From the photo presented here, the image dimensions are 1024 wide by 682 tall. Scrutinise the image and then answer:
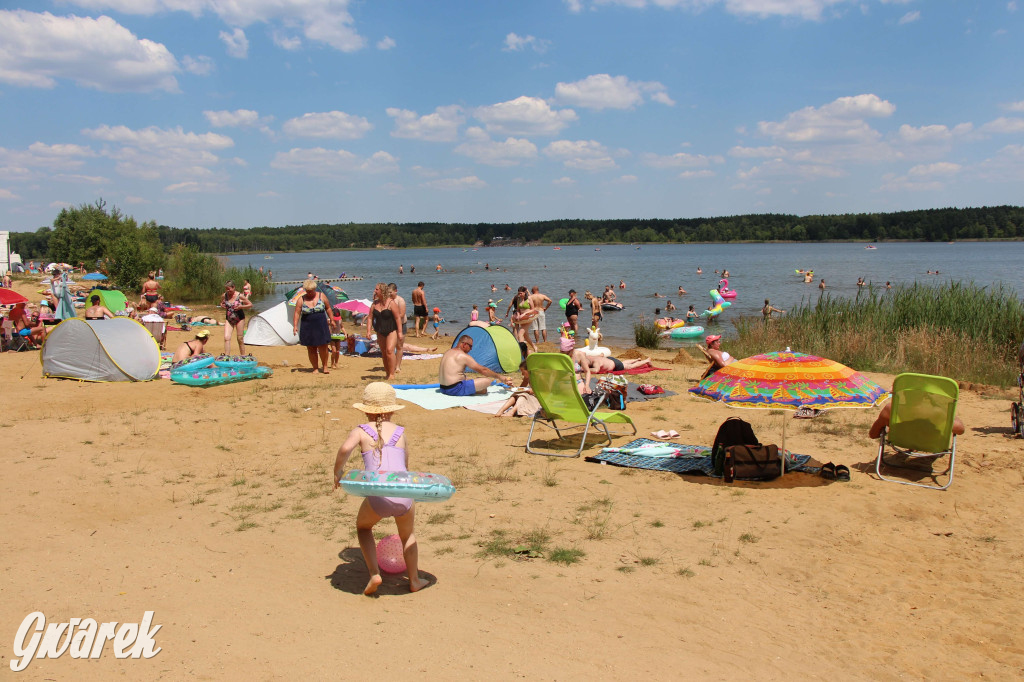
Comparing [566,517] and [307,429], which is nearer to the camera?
[566,517]

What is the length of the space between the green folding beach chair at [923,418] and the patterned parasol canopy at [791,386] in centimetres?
59

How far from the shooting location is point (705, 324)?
2578cm

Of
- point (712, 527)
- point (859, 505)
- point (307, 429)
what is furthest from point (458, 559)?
point (307, 429)

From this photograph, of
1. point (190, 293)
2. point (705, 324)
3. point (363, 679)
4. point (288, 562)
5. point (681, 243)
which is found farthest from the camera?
point (681, 243)

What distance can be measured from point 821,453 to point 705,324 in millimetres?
19018

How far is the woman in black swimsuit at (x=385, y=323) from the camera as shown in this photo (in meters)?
11.2

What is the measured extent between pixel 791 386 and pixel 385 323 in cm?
695

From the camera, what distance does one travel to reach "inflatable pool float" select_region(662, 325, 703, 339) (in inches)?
846

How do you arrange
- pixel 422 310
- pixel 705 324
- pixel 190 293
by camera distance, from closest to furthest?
1. pixel 422 310
2. pixel 705 324
3. pixel 190 293

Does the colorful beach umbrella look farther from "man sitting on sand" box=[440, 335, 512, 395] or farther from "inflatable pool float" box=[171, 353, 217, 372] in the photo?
"inflatable pool float" box=[171, 353, 217, 372]

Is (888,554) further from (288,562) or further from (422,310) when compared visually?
(422,310)

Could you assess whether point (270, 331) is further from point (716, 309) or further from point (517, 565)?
point (716, 309)

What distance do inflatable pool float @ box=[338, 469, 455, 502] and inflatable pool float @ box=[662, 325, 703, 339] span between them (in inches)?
723

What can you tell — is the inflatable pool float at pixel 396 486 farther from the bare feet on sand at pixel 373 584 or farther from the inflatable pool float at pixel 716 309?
the inflatable pool float at pixel 716 309
